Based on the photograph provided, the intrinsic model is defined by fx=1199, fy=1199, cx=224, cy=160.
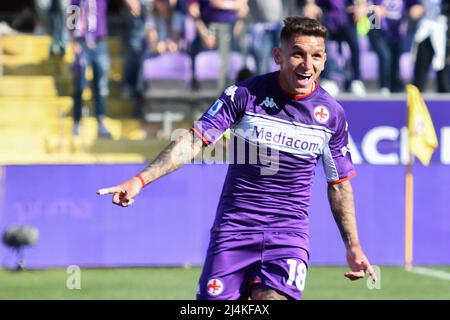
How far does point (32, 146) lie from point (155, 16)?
2.58 m

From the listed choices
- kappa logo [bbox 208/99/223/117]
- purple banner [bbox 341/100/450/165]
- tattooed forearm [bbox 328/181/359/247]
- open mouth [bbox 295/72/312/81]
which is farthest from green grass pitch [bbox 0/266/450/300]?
open mouth [bbox 295/72/312/81]

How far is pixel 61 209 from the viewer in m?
14.3

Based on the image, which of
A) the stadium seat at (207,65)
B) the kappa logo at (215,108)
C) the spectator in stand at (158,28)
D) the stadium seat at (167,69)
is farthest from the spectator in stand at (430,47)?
the kappa logo at (215,108)

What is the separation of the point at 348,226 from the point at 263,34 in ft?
30.5

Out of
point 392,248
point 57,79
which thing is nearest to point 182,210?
point 392,248

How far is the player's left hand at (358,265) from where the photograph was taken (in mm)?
7316

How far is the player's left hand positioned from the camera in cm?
Result: 732

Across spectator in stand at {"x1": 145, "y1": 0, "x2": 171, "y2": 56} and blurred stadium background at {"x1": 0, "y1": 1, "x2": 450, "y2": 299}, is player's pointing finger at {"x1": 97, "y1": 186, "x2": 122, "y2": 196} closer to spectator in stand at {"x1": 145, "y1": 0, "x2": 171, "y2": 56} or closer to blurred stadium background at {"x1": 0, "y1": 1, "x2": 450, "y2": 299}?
blurred stadium background at {"x1": 0, "y1": 1, "x2": 450, "y2": 299}

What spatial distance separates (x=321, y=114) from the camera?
24.0ft

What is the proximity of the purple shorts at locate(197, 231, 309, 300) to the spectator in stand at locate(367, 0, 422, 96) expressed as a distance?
10008mm

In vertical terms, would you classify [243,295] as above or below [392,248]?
above

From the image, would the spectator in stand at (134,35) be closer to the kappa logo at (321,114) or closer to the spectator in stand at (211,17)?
the spectator in stand at (211,17)

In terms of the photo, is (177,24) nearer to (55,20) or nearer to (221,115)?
(55,20)
